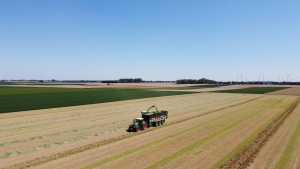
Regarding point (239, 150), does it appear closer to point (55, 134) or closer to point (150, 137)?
point (150, 137)

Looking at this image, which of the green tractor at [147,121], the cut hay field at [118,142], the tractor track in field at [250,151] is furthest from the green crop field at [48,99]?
the tractor track in field at [250,151]

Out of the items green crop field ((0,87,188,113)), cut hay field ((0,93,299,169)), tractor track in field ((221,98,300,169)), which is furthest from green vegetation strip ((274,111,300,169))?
green crop field ((0,87,188,113))

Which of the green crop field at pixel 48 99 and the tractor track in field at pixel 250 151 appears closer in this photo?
the tractor track in field at pixel 250 151

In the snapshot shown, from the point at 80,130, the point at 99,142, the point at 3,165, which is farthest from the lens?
the point at 80,130

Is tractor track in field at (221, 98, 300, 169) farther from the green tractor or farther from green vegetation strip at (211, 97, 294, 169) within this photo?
the green tractor

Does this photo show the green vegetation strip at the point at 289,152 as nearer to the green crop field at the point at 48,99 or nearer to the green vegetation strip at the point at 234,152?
the green vegetation strip at the point at 234,152

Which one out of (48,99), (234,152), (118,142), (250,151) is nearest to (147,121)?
(118,142)

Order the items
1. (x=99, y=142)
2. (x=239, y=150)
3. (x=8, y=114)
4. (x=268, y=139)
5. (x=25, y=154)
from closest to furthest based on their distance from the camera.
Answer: (x=25, y=154), (x=239, y=150), (x=99, y=142), (x=268, y=139), (x=8, y=114)

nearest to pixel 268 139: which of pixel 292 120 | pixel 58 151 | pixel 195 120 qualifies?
pixel 195 120
